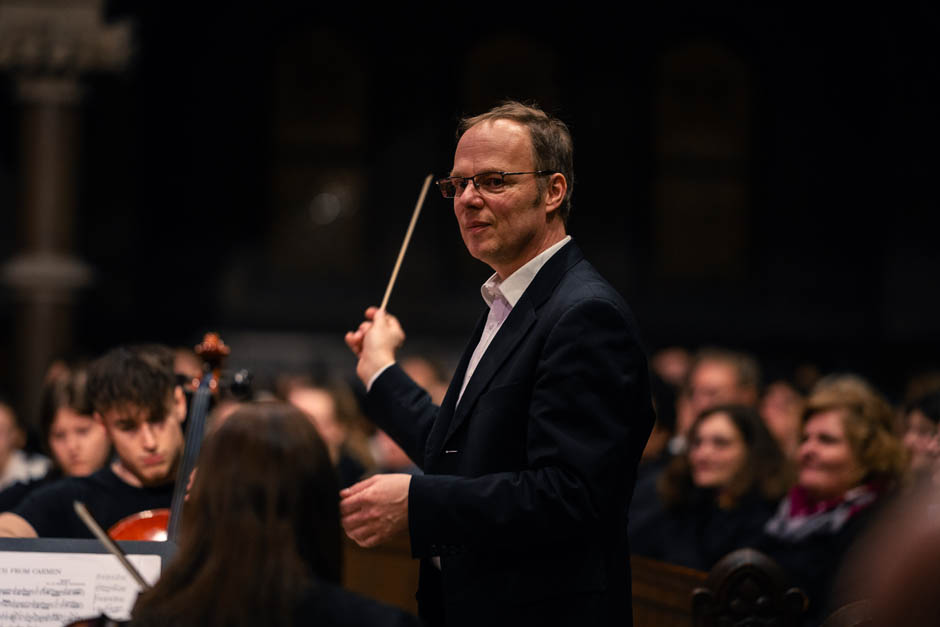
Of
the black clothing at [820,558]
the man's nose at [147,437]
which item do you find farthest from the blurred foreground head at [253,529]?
the black clothing at [820,558]

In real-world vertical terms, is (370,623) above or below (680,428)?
above

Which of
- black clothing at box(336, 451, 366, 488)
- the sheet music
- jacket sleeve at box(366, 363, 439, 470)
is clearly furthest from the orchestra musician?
black clothing at box(336, 451, 366, 488)

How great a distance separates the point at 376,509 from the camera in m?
2.58

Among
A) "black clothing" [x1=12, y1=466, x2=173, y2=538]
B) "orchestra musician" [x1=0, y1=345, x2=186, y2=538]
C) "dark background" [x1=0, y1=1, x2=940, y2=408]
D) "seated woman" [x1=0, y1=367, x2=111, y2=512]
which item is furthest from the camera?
"dark background" [x1=0, y1=1, x2=940, y2=408]

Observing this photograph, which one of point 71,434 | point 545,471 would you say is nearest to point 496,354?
point 545,471

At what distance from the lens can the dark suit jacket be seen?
2.55 m

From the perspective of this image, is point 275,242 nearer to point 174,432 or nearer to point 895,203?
point 895,203

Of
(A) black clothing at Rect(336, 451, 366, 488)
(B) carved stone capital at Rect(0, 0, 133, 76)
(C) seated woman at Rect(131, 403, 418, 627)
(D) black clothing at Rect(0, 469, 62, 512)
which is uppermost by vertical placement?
(B) carved stone capital at Rect(0, 0, 133, 76)

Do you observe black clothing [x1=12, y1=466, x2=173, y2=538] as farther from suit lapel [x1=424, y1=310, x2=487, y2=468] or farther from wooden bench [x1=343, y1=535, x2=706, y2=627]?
suit lapel [x1=424, y1=310, x2=487, y2=468]

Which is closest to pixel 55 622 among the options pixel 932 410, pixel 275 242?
pixel 932 410

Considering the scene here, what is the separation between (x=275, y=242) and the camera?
40.9 feet

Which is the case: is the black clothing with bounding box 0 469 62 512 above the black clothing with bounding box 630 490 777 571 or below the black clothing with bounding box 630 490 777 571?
above

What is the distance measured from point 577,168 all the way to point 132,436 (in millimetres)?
8694

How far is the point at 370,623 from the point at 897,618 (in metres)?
0.89
